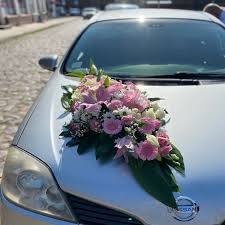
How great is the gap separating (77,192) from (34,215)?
24 cm

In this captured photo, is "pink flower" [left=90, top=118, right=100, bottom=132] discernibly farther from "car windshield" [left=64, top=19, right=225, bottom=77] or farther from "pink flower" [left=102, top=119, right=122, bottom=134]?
"car windshield" [left=64, top=19, right=225, bottom=77]

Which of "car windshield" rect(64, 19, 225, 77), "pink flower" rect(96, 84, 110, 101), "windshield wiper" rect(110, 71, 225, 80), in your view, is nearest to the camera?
"pink flower" rect(96, 84, 110, 101)

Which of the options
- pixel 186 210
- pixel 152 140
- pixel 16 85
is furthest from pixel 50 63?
pixel 16 85

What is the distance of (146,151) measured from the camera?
1.92 m

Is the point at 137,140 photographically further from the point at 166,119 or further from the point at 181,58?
the point at 181,58

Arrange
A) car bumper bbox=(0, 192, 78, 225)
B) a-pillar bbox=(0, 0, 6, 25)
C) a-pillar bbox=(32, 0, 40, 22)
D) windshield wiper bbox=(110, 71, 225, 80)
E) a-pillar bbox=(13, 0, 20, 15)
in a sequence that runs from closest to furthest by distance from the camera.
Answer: car bumper bbox=(0, 192, 78, 225), windshield wiper bbox=(110, 71, 225, 80), a-pillar bbox=(0, 0, 6, 25), a-pillar bbox=(13, 0, 20, 15), a-pillar bbox=(32, 0, 40, 22)

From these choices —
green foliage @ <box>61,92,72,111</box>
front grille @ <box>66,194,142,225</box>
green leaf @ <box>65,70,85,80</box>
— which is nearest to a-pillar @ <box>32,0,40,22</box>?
green leaf @ <box>65,70,85,80</box>

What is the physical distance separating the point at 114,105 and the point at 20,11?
3270cm

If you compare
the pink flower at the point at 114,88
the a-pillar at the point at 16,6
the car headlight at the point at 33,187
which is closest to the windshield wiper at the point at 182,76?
the pink flower at the point at 114,88

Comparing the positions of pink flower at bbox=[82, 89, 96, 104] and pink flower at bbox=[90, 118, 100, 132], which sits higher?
pink flower at bbox=[82, 89, 96, 104]

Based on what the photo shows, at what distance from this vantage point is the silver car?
5.86ft

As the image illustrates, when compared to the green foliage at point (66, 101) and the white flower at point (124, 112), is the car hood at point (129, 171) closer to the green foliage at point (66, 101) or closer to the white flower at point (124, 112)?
the green foliage at point (66, 101)

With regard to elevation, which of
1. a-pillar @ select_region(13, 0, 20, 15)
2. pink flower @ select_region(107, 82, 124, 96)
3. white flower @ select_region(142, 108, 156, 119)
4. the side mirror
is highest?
pink flower @ select_region(107, 82, 124, 96)

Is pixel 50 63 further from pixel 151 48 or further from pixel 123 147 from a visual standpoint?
pixel 123 147
